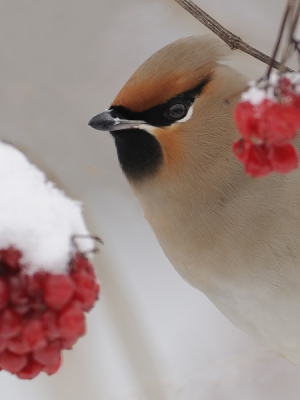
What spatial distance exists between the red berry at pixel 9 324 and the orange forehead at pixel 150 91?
53cm

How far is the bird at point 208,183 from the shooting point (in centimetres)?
122

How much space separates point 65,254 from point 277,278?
642 millimetres

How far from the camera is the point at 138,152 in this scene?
1319 millimetres

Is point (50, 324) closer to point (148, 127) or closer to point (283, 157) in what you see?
point (283, 157)

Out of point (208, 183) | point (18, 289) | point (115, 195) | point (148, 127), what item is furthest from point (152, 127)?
point (115, 195)

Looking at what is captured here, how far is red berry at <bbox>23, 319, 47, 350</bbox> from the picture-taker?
0.81 m

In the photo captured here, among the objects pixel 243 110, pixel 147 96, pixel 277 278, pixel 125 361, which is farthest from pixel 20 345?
pixel 125 361

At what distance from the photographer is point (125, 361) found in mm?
2197

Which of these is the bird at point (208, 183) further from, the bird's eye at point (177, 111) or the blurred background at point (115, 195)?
the blurred background at point (115, 195)

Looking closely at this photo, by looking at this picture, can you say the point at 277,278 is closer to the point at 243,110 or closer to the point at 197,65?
the point at 197,65

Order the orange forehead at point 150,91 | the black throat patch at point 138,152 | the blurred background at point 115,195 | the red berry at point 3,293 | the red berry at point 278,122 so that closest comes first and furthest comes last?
the red berry at point 278,122, the red berry at point 3,293, the orange forehead at point 150,91, the black throat patch at point 138,152, the blurred background at point 115,195

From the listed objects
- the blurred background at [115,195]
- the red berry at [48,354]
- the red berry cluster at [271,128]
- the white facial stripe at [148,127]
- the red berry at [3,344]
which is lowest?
the blurred background at [115,195]

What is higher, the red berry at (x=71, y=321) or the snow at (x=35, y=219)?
the snow at (x=35, y=219)

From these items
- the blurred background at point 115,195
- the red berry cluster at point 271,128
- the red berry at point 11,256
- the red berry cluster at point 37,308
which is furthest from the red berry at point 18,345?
the blurred background at point 115,195
